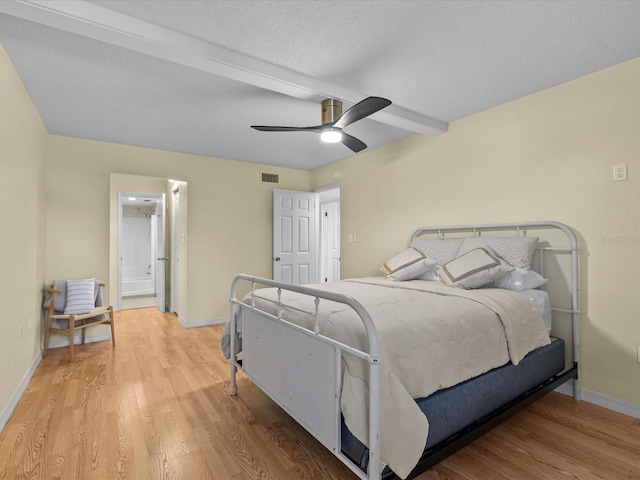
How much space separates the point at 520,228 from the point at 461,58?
1474 mm

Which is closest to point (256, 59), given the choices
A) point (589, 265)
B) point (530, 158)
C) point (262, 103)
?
point (262, 103)

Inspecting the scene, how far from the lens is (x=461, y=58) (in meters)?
2.15

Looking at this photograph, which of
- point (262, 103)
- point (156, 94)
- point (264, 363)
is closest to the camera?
point (264, 363)

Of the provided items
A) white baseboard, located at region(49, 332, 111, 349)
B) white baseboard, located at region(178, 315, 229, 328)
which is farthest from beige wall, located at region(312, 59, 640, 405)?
white baseboard, located at region(49, 332, 111, 349)

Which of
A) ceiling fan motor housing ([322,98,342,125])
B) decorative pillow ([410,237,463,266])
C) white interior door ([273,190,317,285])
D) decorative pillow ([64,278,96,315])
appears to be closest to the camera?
ceiling fan motor housing ([322,98,342,125])

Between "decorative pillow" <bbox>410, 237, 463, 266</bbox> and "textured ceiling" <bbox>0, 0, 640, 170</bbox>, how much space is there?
1.20 meters

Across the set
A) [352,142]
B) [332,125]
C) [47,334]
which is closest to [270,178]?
[352,142]

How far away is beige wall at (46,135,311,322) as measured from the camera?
372cm

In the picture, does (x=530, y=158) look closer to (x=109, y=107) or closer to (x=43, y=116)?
(x=109, y=107)

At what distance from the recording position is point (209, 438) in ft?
6.40

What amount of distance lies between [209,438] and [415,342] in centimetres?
138

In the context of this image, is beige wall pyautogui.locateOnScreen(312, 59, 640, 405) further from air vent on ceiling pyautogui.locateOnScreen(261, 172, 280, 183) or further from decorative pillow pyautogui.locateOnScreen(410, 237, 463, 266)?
air vent on ceiling pyautogui.locateOnScreen(261, 172, 280, 183)

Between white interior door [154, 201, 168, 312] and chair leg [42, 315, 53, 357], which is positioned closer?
chair leg [42, 315, 53, 357]

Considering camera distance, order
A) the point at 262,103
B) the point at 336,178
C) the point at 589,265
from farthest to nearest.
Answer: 1. the point at 336,178
2. the point at 262,103
3. the point at 589,265
